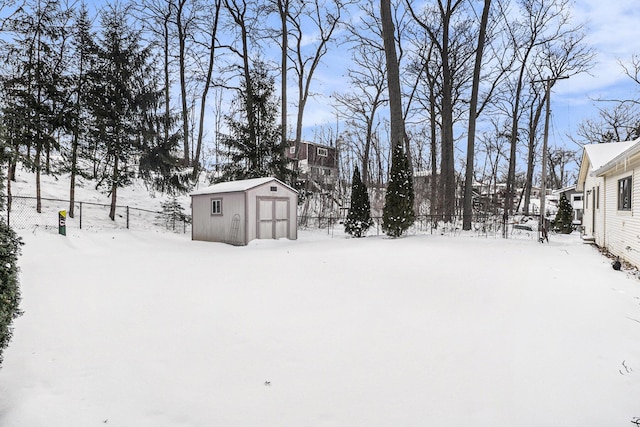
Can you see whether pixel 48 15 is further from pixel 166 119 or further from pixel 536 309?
pixel 536 309

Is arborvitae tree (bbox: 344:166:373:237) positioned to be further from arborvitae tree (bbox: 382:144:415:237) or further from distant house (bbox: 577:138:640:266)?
distant house (bbox: 577:138:640:266)

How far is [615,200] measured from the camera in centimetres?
993

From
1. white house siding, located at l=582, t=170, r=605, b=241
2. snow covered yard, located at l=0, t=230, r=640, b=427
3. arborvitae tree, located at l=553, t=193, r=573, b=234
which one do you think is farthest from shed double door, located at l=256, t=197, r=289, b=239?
arborvitae tree, located at l=553, t=193, r=573, b=234

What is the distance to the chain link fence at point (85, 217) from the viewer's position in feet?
39.0

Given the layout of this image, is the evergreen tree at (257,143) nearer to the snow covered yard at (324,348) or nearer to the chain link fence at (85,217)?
the chain link fence at (85,217)

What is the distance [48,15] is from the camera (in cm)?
1264

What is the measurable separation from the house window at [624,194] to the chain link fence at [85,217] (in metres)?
14.3

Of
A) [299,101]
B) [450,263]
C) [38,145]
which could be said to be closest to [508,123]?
[299,101]

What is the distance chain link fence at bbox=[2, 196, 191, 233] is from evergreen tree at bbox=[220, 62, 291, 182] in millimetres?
2861

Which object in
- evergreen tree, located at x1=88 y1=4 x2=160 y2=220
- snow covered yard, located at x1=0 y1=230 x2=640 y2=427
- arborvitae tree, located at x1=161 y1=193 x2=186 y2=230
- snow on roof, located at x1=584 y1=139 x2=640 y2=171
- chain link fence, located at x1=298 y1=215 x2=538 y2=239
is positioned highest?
evergreen tree, located at x1=88 y1=4 x2=160 y2=220

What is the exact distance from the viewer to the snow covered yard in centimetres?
256

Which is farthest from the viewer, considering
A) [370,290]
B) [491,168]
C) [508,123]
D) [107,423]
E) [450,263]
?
[491,168]

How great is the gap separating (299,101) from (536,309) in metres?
17.2

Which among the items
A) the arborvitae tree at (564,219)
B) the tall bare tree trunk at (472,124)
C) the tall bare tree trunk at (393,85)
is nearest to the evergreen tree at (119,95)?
the tall bare tree trunk at (393,85)
